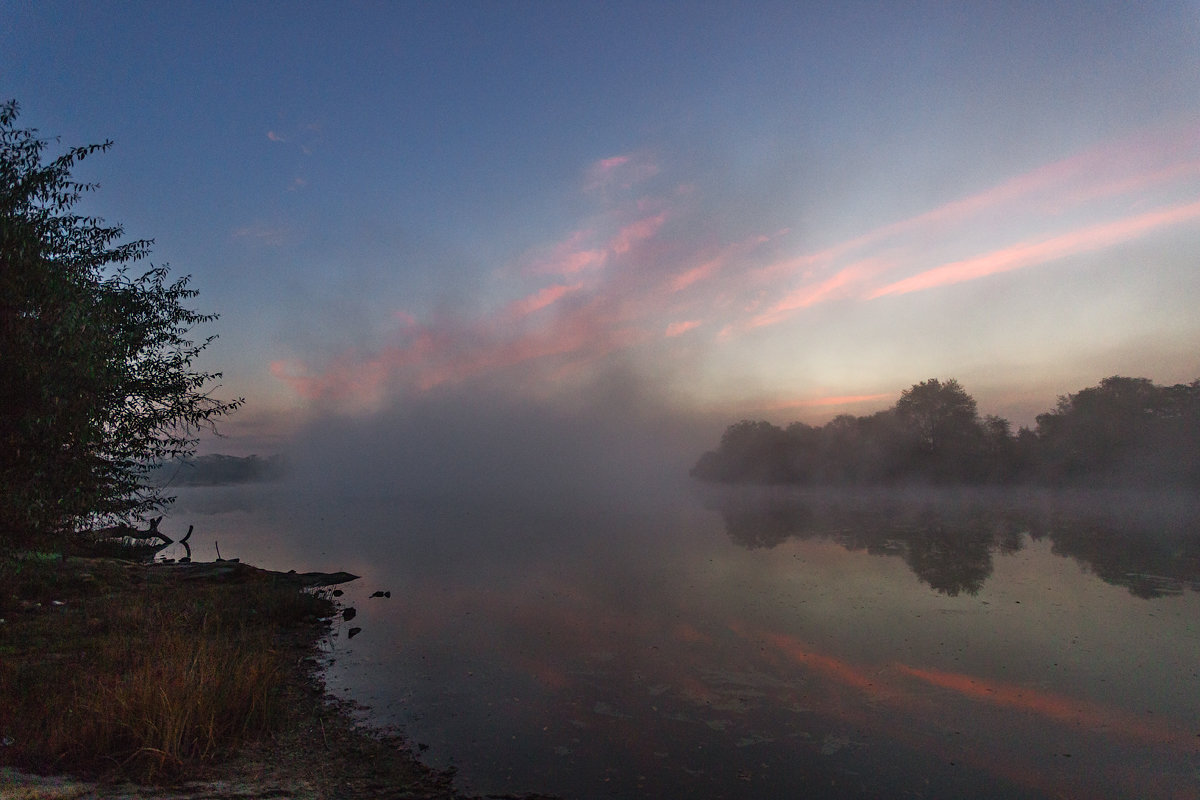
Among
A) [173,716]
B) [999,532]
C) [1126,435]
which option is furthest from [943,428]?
[173,716]

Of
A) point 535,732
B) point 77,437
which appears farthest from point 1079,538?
point 77,437

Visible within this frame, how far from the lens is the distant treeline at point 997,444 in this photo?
2362 inches

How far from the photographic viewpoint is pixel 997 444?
265ft

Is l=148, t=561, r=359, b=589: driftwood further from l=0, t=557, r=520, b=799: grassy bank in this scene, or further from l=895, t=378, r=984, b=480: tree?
l=895, t=378, r=984, b=480: tree

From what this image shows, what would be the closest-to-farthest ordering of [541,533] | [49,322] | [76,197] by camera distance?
[49,322] < [76,197] < [541,533]

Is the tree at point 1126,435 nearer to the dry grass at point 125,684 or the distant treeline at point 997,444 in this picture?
the distant treeline at point 997,444

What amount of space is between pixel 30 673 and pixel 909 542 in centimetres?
3460

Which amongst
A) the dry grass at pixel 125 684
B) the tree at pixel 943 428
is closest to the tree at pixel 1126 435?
the tree at pixel 943 428

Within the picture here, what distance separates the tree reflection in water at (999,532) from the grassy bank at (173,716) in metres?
18.8

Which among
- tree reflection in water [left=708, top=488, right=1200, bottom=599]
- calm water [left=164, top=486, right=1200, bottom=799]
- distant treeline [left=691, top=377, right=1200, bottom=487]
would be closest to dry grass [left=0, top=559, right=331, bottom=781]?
calm water [left=164, top=486, right=1200, bottom=799]

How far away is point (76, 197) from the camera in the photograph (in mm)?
8500

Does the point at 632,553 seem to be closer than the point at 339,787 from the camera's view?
No

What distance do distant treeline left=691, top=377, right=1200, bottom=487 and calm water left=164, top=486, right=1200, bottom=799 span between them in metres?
45.3

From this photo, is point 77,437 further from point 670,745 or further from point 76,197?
point 670,745
